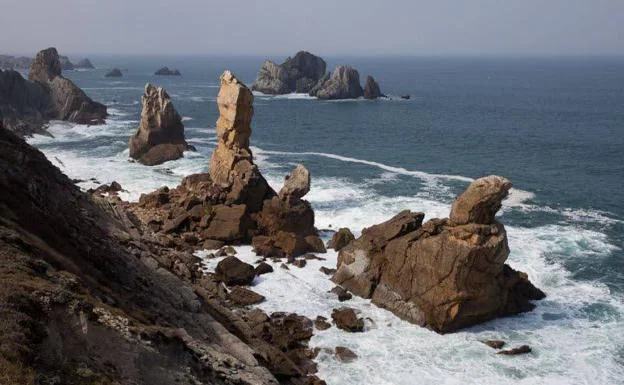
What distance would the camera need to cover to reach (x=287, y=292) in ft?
110

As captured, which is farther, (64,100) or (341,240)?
(64,100)

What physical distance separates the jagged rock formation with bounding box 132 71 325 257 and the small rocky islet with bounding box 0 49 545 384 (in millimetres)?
103

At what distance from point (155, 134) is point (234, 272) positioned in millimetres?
36041

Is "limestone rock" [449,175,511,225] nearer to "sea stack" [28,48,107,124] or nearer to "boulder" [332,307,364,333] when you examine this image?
"boulder" [332,307,364,333]

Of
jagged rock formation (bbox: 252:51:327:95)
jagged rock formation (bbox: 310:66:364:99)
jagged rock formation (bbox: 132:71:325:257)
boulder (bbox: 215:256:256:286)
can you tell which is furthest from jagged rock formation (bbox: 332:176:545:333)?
jagged rock formation (bbox: 252:51:327:95)

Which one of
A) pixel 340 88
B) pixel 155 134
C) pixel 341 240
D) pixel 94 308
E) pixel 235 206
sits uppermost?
pixel 340 88

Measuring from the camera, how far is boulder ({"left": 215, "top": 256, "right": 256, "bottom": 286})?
34188 millimetres

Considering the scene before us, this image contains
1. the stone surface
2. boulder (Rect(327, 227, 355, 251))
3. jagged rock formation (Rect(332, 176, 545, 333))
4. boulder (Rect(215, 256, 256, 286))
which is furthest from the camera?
boulder (Rect(327, 227, 355, 251))

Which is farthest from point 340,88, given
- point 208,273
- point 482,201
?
point 482,201

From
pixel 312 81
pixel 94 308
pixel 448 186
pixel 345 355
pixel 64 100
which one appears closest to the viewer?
pixel 94 308

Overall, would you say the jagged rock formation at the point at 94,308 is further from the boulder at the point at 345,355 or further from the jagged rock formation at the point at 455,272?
the jagged rock formation at the point at 455,272

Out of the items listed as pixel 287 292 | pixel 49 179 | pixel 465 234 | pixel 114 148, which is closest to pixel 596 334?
pixel 465 234

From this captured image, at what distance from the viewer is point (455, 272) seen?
29.9m

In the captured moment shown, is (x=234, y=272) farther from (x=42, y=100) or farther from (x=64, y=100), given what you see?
(x=42, y=100)
